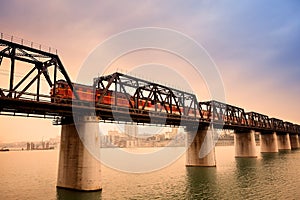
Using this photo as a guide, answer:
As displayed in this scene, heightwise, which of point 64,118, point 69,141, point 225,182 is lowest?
point 225,182

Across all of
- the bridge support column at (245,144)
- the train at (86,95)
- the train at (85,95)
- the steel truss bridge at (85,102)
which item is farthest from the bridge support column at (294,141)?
the train at (85,95)

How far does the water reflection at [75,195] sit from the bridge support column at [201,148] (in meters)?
37.2

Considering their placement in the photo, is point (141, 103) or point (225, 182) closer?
point (225, 182)

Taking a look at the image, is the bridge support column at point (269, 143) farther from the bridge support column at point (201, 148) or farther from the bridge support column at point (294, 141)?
the bridge support column at point (201, 148)

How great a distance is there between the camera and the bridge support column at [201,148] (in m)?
63.5

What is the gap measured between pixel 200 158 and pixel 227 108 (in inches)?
1112

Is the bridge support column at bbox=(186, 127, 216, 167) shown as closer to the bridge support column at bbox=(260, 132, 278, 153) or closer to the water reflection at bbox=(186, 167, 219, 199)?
the water reflection at bbox=(186, 167, 219, 199)

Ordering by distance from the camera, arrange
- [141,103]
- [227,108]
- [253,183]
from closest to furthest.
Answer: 1. [253,183]
2. [141,103]
3. [227,108]

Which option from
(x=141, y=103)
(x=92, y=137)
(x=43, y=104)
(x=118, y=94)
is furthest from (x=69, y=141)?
(x=141, y=103)

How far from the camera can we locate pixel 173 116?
54.6 metres

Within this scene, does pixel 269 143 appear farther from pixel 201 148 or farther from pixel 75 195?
pixel 75 195

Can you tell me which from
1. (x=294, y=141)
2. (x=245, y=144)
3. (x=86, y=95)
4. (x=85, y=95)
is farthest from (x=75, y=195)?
(x=294, y=141)

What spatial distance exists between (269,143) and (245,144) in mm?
36128

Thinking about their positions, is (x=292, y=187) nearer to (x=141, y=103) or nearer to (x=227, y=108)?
(x=141, y=103)
